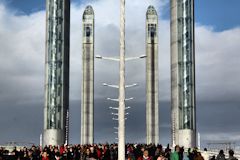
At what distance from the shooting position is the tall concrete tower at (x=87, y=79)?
302 feet

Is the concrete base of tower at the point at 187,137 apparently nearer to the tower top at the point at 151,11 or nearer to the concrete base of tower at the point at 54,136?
the concrete base of tower at the point at 54,136

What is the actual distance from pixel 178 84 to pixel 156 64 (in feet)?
85.3

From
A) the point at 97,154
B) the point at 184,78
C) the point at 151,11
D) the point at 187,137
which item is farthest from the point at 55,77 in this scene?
the point at 97,154

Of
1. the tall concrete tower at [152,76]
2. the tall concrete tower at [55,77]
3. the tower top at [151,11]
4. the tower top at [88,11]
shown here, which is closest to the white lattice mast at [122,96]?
the tall concrete tower at [55,77]

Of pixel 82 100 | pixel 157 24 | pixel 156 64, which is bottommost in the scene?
pixel 82 100

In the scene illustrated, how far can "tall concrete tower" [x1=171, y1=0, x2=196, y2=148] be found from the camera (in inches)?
2650

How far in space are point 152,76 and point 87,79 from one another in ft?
33.9

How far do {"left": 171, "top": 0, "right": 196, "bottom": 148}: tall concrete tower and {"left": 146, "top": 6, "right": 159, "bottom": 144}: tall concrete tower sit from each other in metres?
22.8

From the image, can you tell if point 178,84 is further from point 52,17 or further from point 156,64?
point 156,64

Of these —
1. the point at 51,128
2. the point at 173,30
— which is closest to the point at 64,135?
the point at 51,128

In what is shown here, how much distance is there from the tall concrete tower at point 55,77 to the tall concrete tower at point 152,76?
22284 mm

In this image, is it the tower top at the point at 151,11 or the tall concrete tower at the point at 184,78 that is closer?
the tall concrete tower at the point at 184,78

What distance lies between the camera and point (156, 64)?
93812mm

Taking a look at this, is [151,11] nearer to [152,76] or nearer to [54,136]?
[152,76]
